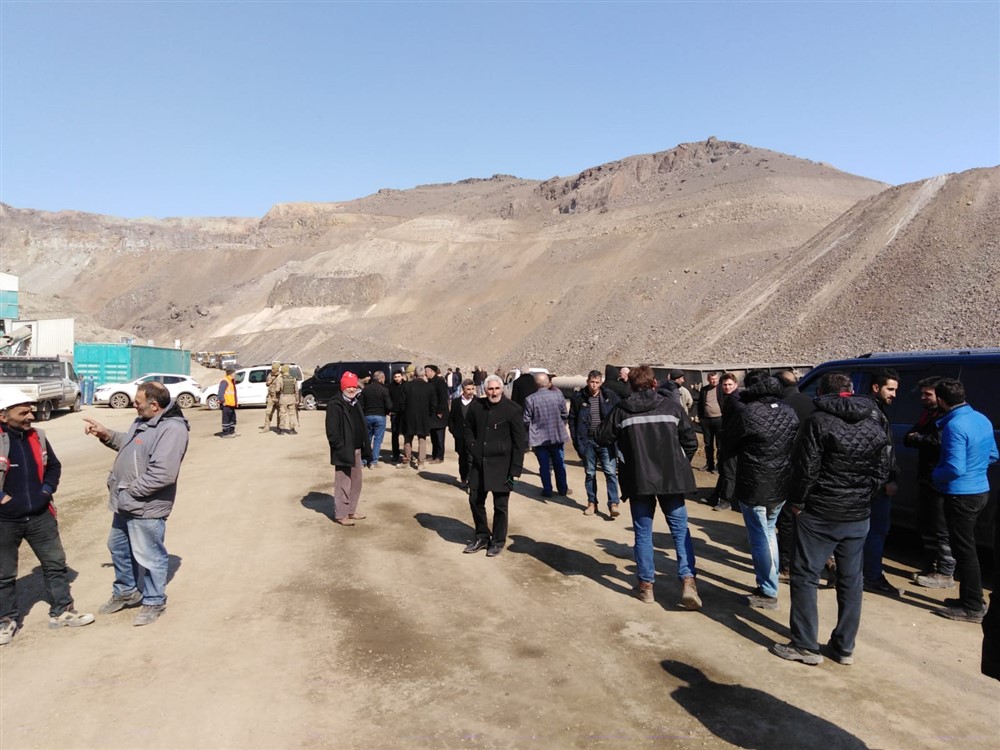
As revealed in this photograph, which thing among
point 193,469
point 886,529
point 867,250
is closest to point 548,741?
point 886,529

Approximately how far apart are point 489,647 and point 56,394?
22.9m

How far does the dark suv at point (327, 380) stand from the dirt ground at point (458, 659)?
51.3 feet

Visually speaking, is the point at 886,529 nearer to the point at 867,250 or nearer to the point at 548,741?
the point at 548,741

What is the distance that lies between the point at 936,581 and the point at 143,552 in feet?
22.8

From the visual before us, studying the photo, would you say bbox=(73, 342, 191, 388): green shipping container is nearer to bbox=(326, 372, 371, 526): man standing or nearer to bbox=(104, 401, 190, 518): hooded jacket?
bbox=(326, 372, 371, 526): man standing

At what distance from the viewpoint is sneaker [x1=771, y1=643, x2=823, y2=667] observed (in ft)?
15.4

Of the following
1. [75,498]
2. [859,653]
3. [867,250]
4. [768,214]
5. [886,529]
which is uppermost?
[768,214]

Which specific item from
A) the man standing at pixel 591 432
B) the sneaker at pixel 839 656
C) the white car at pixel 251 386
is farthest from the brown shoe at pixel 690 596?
the white car at pixel 251 386

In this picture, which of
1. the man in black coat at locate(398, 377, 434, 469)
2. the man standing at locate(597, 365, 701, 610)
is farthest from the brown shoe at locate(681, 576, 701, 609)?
the man in black coat at locate(398, 377, 434, 469)

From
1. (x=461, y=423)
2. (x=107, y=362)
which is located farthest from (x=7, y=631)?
(x=107, y=362)

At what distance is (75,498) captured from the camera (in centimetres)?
1035

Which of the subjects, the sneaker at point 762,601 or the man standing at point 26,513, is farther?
the sneaker at point 762,601

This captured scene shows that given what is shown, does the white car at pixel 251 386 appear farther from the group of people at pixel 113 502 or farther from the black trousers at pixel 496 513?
the group of people at pixel 113 502

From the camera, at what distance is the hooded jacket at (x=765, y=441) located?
5727 millimetres
